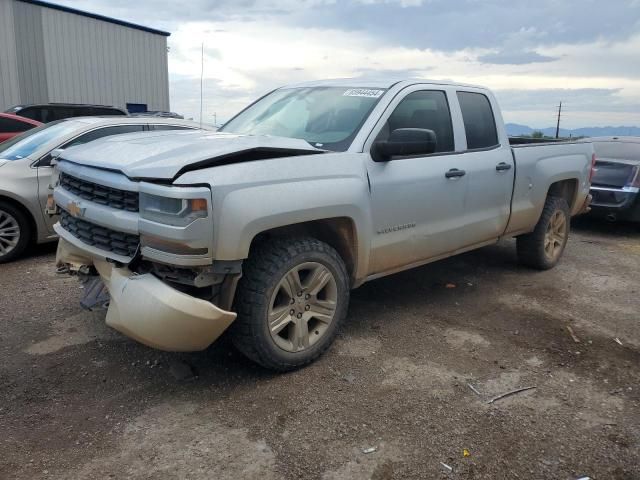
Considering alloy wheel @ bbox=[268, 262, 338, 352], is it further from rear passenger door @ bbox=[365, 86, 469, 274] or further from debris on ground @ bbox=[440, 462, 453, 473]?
debris on ground @ bbox=[440, 462, 453, 473]

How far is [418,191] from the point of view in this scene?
4.14 meters

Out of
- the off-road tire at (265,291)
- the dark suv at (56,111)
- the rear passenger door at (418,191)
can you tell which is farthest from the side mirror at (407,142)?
the dark suv at (56,111)

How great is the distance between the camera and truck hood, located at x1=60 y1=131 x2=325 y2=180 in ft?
9.92

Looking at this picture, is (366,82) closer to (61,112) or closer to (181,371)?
(181,371)

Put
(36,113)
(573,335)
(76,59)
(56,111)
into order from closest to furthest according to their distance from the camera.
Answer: (573,335), (36,113), (56,111), (76,59)

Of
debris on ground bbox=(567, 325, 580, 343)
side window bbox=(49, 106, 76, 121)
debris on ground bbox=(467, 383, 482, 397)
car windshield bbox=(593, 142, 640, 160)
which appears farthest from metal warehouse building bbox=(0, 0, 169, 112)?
debris on ground bbox=(467, 383, 482, 397)

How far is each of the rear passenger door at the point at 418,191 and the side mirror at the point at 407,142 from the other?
0.14 m

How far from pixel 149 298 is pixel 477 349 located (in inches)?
92.9

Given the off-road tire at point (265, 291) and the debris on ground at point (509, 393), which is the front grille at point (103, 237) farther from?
the debris on ground at point (509, 393)

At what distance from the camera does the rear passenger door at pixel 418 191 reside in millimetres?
3914

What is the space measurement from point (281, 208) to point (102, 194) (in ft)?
3.52

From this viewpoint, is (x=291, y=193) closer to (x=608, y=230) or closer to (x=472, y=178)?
(x=472, y=178)

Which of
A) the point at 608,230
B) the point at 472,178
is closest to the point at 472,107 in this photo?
the point at 472,178

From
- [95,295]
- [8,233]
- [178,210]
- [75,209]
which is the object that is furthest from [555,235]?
[8,233]
